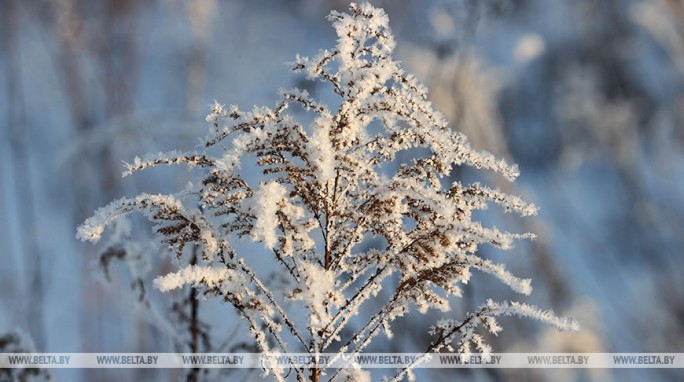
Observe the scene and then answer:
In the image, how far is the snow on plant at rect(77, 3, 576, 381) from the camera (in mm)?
1702

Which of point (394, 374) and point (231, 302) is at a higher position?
point (231, 302)

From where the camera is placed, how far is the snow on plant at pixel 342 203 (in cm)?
170

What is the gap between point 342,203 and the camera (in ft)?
6.33

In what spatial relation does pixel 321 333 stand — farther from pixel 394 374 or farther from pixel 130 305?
pixel 130 305

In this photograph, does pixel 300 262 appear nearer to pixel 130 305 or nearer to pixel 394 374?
pixel 394 374

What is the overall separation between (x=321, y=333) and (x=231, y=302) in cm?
31

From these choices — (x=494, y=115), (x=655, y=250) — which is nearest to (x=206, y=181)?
(x=494, y=115)

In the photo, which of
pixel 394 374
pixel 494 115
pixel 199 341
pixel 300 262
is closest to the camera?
pixel 300 262

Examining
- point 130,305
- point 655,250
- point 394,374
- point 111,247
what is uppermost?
point 655,250

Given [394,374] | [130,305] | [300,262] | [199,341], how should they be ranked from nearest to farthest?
[300,262]
[394,374]
[199,341]
[130,305]

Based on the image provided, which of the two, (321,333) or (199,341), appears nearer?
(321,333)

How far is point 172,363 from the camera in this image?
3.43 m

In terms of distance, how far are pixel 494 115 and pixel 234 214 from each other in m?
3.84

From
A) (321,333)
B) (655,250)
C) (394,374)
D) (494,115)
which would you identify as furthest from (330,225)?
(655,250)
